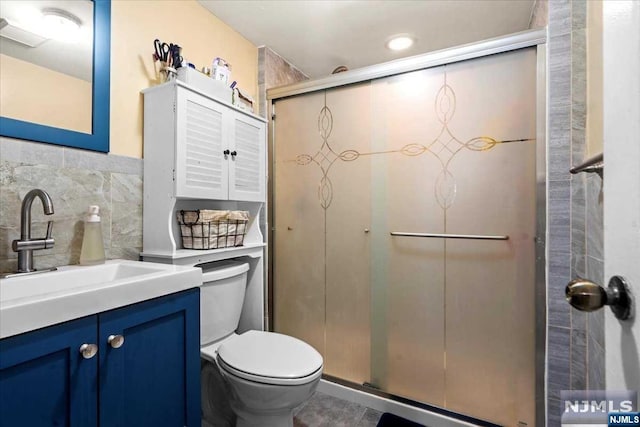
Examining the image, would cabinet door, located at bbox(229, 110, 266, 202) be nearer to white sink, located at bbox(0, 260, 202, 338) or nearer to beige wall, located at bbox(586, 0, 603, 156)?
white sink, located at bbox(0, 260, 202, 338)

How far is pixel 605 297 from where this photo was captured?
377 mm

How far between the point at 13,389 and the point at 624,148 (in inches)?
44.1

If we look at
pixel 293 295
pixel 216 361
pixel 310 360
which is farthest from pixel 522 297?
pixel 216 361

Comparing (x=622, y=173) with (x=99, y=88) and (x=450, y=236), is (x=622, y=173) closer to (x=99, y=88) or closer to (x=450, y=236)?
(x=450, y=236)

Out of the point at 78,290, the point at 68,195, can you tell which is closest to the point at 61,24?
the point at 68,195

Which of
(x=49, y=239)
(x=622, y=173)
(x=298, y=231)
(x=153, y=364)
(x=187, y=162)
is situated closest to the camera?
(x=622, y=173)

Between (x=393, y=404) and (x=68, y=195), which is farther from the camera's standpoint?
(x=393, y=404)

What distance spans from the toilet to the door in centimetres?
99

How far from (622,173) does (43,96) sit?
155 cm

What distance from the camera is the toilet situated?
116 centimetres

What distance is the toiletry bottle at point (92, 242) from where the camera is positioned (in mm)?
1125

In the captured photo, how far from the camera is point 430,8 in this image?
1.67 metres

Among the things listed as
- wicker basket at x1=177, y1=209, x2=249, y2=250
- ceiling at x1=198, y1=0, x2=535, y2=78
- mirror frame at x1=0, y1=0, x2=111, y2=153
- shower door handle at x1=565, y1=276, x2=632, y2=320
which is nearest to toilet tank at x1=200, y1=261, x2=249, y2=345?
wicker basket at x1=177, y1=209, x2=249, y2=250

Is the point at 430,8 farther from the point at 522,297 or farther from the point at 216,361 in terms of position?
the point at 216,361
